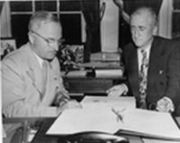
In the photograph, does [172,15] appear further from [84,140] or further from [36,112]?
[84,140]

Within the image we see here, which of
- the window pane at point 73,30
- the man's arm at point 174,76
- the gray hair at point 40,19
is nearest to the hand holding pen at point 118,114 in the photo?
the man's arm at point 174,76

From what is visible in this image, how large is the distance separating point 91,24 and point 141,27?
1218mm

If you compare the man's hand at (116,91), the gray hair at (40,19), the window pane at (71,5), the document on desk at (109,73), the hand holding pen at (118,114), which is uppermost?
the window pane at (71,5)

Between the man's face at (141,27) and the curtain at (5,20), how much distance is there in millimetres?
1227

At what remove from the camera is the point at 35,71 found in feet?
4.98

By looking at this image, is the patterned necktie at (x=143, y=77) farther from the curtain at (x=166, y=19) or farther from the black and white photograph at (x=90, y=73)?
the curtain at (x=166, y=19)

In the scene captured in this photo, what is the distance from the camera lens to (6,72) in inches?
57.9

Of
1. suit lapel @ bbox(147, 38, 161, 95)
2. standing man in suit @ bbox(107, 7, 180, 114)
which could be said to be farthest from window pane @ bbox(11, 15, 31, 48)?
suit lapel @ bbox(147, 38, 161, 95)

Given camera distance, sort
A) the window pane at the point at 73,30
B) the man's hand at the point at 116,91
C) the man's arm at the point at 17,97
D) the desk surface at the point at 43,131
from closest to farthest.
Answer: the desk surface at the point at 43,131 → the man's arm at the point at 17,97 → the man's hand at the point at 116,91 → the window pane at the point at 73,30

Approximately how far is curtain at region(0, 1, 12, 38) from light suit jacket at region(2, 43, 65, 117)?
1.22 m

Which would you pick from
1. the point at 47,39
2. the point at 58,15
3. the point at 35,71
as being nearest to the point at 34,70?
the point at 35,71

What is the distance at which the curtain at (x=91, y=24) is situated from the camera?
294 cm

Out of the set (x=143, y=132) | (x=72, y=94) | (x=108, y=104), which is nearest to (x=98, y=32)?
(x=72, y=94)

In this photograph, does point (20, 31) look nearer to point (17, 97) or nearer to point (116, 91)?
point (116, 91)
